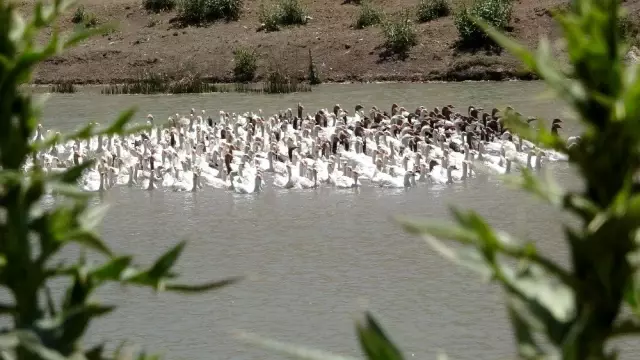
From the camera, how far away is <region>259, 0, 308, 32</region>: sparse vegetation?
3431 centimetres

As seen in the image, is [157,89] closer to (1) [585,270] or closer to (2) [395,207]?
(2) [395,207]

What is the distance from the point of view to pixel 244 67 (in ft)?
101

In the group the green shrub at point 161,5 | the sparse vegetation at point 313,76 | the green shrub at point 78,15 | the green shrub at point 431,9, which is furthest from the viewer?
the green shrub at point 161,5

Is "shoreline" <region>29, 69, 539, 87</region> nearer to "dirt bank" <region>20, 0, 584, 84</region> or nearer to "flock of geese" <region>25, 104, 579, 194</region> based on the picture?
"dirt bank" <region>20, 0, 584, 84</region>

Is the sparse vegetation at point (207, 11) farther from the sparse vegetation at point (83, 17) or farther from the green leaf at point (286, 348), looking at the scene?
the green leaf at point (286, 348)

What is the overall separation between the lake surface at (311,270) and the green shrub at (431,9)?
19.2 metres

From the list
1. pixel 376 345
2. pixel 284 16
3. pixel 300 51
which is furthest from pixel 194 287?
pixel 284 16

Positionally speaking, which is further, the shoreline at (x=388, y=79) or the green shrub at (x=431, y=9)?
the green shrub at (x=431, y=9)

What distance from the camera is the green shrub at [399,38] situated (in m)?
30.8

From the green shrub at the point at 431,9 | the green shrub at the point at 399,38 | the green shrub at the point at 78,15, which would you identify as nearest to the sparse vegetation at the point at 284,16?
the green shrub at the point at 431,9

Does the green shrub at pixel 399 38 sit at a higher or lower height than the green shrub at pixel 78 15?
lower

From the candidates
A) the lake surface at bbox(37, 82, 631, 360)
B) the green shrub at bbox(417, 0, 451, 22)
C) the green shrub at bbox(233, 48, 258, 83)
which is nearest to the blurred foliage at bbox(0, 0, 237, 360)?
the lake surface at bbox(37, 82, 631, 360)

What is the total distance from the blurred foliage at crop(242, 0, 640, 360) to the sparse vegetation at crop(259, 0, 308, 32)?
33.6m

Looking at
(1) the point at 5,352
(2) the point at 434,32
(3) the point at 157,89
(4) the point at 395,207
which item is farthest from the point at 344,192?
(2) the point at 434,32
